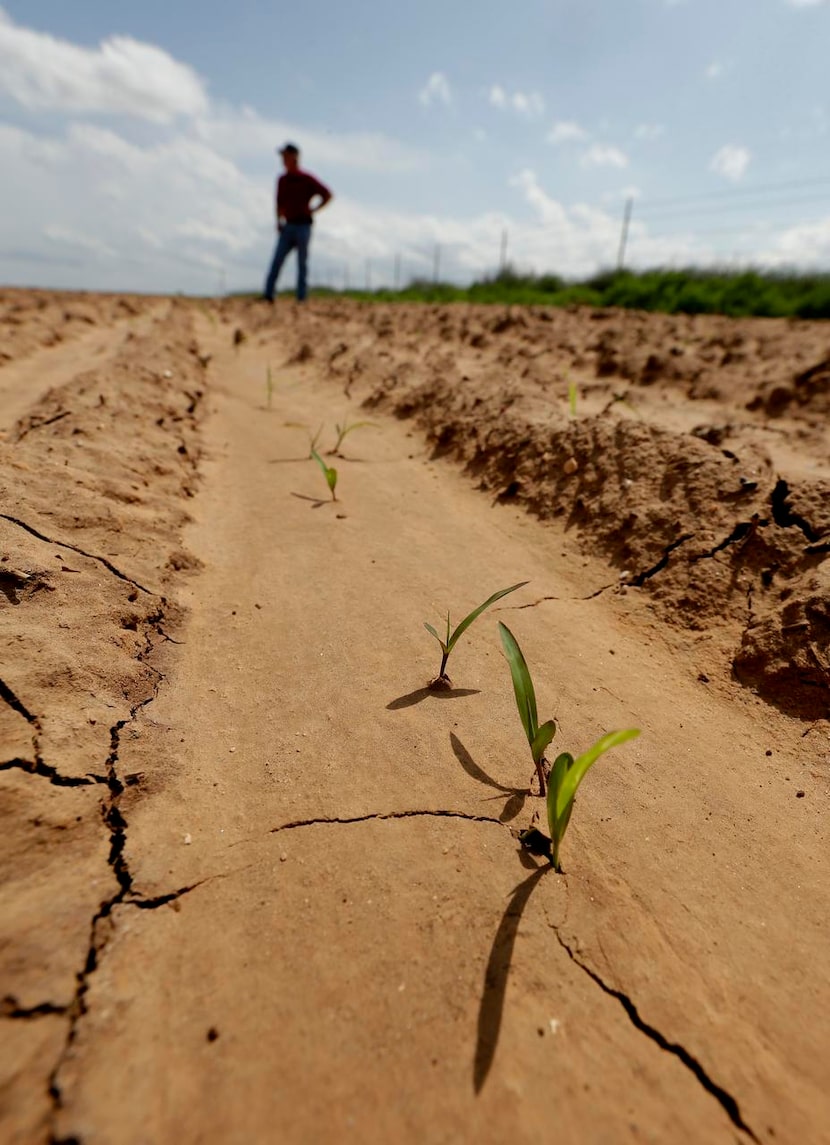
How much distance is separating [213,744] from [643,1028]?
3.11 feet

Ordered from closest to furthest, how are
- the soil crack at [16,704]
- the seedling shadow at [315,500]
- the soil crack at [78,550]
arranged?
1. the soil crack at [16,704]
2. the soil crack at [78,550]
3. the seedling shadow at [315,500]

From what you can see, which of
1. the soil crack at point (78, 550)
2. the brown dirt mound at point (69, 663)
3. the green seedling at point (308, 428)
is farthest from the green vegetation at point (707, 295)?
the soil crack at point (78, 550)

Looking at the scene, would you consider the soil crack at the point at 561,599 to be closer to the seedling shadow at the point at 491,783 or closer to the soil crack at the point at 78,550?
the seedling shadow at the point at 491,783

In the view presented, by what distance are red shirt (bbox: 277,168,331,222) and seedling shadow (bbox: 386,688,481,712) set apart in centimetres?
887

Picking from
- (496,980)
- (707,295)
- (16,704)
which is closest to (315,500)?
(16,704)

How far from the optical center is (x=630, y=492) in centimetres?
223

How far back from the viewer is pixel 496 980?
0.90 metres

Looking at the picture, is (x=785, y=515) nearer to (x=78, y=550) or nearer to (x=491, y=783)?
(x=491, y=783)

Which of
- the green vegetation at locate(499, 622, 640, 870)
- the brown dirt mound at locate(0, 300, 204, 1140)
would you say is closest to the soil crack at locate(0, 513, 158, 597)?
the brown dirt mound at locate(0, 300, 204, 1140)

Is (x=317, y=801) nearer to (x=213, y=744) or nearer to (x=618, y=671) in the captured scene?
(x=213, y=744)

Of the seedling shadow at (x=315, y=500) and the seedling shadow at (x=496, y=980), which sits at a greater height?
the seedling shadow at (x=315, y=500)

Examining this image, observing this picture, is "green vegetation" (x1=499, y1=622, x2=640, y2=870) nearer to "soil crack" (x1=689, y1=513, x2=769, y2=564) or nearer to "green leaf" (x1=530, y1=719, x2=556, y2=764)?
"green leaf" (x1=530, y1=719, x2=556, y2=764)

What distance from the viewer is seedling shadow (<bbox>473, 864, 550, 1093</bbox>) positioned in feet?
2.63

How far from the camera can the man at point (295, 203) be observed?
8180mm
